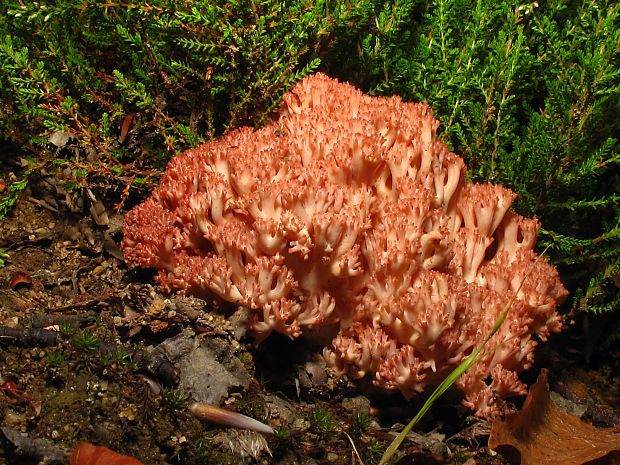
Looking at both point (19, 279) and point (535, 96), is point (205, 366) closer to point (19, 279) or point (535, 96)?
point (19, 279)

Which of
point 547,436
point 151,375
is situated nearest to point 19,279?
point 151,375

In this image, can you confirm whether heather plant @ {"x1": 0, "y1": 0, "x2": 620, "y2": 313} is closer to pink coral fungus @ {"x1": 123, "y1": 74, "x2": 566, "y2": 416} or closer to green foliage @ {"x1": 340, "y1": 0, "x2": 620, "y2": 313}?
green foliage @ {"x1": 340, "y1": 0, "x2": 620, "y2": 313}

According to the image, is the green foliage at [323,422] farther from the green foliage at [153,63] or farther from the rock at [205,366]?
the green foliage at [153,63]

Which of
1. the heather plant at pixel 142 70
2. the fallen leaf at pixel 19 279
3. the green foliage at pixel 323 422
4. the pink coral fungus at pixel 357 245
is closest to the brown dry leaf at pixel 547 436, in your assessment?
the pink coral fungus at pixel 357 245

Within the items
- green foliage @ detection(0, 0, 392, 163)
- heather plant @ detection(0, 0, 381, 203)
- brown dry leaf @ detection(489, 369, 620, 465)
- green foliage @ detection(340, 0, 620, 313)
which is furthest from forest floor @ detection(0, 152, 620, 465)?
green foliage @ detection(340, 0, 620, 313)

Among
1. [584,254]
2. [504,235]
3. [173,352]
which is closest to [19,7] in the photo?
[173,352]

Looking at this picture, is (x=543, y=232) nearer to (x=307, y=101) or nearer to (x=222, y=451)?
(x=307, y=101)

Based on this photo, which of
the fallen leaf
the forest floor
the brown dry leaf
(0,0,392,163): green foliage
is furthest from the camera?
(0,0,392,163): green foliage
